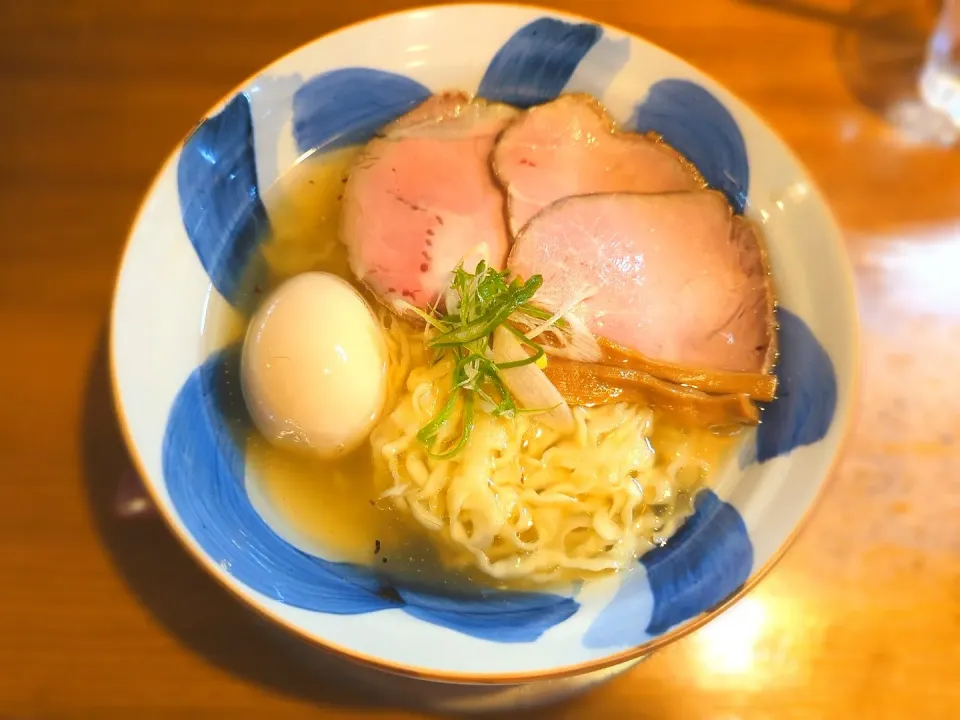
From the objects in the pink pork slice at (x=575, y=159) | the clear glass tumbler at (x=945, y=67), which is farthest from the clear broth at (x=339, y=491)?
the clear glass tumbler at (x=945, y=67)

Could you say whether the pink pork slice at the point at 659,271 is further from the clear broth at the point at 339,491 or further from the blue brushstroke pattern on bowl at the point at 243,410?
the clear broth at the point at 339,491

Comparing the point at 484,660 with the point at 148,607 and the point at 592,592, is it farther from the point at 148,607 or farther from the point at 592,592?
the point at 148,607

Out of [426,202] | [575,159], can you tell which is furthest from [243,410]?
[575,159]

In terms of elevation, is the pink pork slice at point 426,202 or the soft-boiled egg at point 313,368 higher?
the pink pork slice at point 426,202

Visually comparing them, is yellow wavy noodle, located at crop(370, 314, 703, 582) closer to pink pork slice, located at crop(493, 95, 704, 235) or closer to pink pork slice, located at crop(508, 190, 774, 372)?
pink pork slice, located at crop(508, 190, 774, 372)

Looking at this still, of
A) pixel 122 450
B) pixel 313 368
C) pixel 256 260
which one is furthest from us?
pixel 256 260

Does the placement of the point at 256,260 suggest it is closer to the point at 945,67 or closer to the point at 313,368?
the point at 313,368

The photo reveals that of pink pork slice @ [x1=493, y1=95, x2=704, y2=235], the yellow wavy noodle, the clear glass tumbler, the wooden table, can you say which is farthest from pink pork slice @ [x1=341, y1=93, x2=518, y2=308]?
the clear glass tumbler
